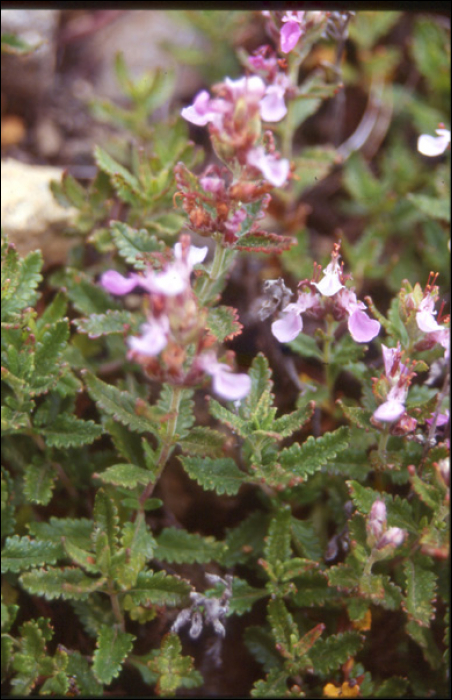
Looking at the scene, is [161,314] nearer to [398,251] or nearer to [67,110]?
[398,251]

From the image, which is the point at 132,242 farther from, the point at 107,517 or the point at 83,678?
the point at 83,678

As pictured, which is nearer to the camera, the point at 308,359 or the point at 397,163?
the point at 308,359

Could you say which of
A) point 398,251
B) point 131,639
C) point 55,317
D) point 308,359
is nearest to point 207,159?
point 398,251

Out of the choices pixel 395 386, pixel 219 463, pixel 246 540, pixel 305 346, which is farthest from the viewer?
pixel 305 346

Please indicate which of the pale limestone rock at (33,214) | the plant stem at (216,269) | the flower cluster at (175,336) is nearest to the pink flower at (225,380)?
the flower cluster at (175,336)

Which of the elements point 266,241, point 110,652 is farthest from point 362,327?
point 110,652

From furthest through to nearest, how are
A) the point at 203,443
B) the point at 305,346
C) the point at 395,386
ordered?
the point at 305,346
the point at 203,443
the point at 395,386
